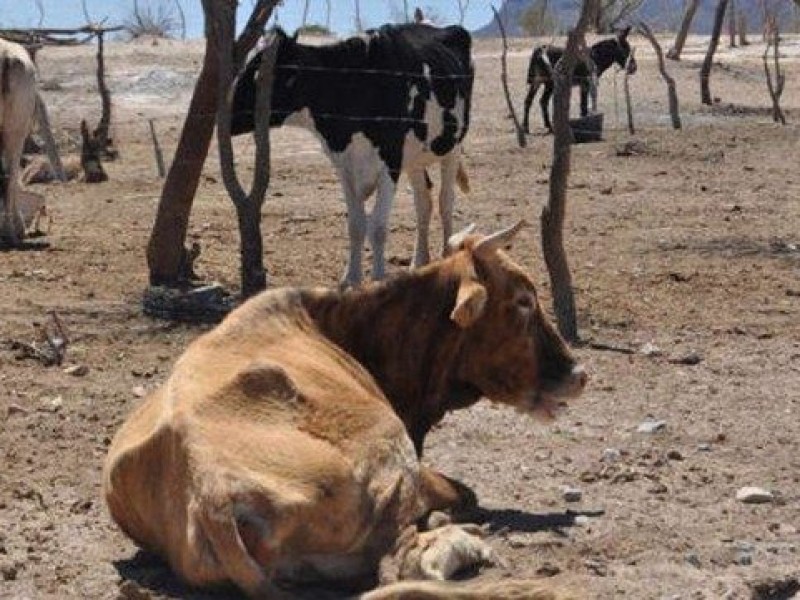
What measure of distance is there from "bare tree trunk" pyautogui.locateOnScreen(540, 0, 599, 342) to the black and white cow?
2.12 metres

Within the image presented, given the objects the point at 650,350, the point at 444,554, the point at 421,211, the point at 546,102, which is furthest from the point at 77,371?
the point at 546,102

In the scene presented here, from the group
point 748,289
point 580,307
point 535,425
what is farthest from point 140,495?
point 748,289

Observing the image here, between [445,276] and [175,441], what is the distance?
1676mm

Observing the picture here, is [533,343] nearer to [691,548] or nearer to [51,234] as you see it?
[691,548]

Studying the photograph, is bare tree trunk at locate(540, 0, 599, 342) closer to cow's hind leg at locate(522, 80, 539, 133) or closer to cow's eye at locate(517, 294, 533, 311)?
cow's eye at locate(517, 294, 533, 311)

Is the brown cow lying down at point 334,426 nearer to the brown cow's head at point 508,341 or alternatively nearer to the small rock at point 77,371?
the brown cow's head at point 508,341

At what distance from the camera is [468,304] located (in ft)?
23.1

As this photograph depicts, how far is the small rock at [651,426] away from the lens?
341 inches

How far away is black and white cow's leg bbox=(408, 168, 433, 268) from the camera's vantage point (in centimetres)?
1443

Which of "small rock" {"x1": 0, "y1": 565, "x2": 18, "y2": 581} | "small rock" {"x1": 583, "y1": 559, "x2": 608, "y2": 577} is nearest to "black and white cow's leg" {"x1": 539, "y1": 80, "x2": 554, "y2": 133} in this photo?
"small rock" {"x1": 583, "y1": 559, "x2": 608, "y2": 577}

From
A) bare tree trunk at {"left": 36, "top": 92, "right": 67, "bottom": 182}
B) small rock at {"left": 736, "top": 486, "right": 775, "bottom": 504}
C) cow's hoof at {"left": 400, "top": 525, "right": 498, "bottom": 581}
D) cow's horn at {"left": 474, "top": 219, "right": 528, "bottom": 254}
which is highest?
cow's horn at {"left": 474, "top": 219, "right": 528, "bottom": 254}

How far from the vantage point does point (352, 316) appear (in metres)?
7.16

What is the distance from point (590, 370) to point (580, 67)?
65.8ft

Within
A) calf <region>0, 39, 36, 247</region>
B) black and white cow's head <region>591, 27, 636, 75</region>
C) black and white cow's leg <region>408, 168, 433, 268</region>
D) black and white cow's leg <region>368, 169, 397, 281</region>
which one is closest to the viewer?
black and white cow's leg <region>368, 169, 397, 281</region>
